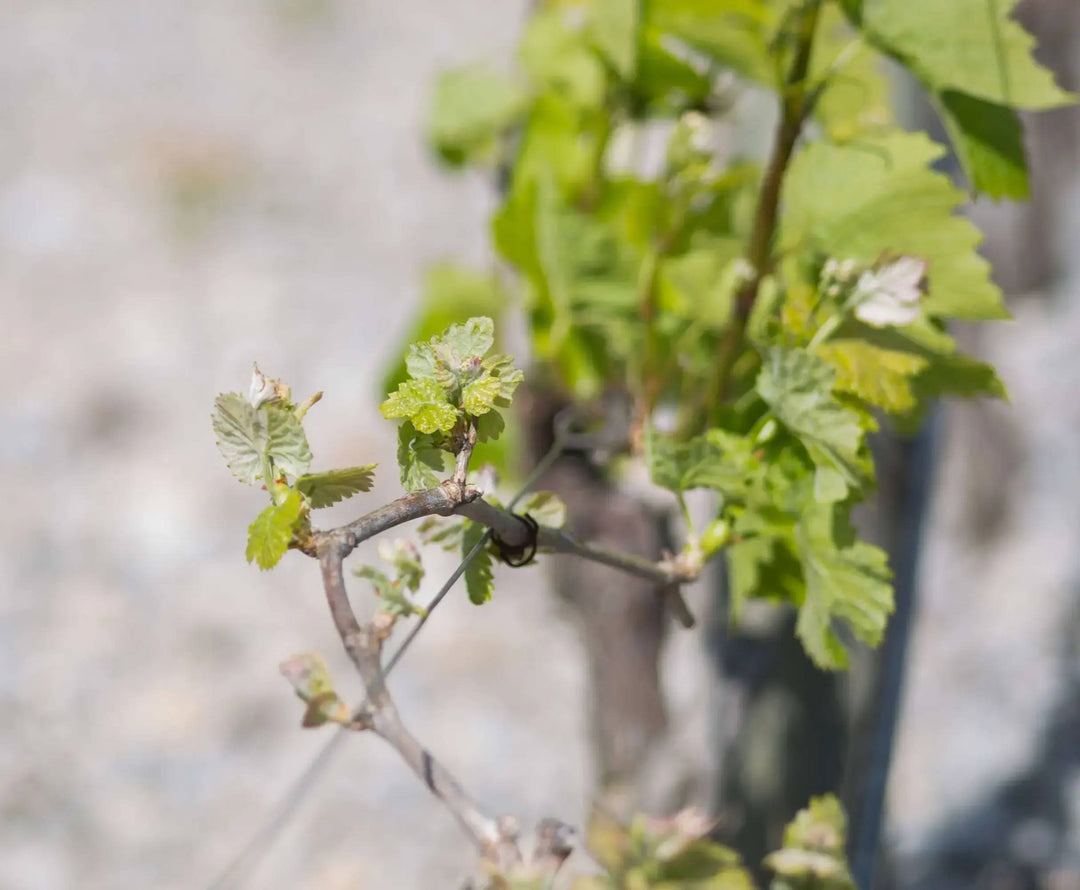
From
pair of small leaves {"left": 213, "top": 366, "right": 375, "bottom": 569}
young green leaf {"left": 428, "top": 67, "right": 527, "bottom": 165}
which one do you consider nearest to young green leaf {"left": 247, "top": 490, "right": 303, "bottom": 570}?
pair of small leaves {"left": 213, "top": 366, "right": 375, "bottom": 569}

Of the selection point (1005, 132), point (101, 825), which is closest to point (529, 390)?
point (1005, 132)

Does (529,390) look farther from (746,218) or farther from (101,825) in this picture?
(101,825)

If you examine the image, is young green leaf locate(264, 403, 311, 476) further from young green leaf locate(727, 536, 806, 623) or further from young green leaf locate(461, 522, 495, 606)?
young green leaf locate(727, 536, 806, 623)

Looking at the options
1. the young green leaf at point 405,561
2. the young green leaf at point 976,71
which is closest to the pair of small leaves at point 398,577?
the young green leaf at point 405,561

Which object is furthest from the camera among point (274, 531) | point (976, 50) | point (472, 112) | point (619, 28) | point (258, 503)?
point (258, 503)

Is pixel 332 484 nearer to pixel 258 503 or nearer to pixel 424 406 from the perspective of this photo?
pixel 424 406

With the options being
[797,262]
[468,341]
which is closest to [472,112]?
[797,262]
